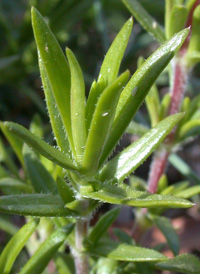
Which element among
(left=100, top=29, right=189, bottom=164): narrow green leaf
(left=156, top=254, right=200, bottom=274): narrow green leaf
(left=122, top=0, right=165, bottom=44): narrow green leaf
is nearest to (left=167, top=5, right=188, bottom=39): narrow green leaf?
(left=122, top=0, right=165, bottom=44): narrow green leaf

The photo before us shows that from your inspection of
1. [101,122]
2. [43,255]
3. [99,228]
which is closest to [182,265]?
[99,228]

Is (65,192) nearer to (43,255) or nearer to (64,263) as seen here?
(43,255)

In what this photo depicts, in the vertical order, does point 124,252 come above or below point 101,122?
below

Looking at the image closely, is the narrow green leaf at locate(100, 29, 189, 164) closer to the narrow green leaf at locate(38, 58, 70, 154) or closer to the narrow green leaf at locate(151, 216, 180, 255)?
the narrow green leaf at locate(38, 58, 70, 154)

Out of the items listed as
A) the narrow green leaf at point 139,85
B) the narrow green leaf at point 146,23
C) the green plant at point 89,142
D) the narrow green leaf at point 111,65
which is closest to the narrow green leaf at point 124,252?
the green plant at point 89,142

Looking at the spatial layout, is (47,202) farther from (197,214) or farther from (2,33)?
(2,33)

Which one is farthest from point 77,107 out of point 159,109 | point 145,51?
point 145,51
